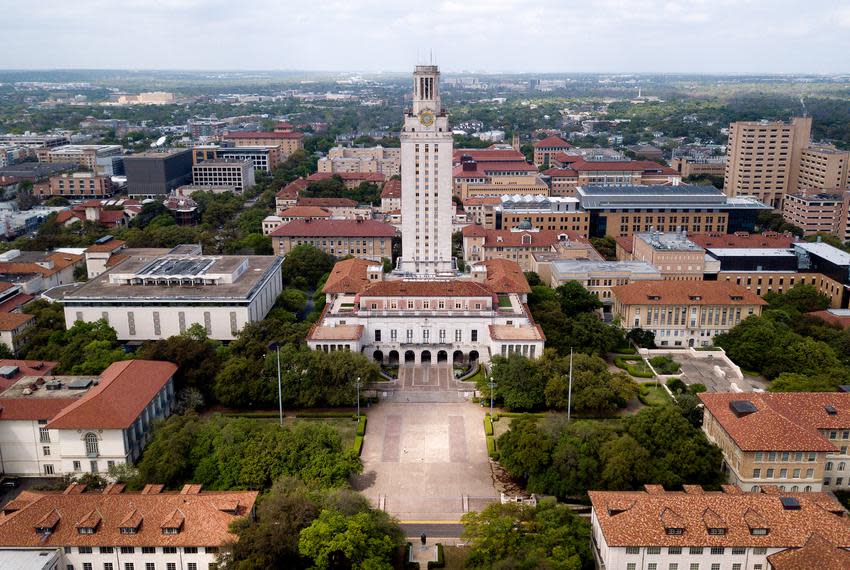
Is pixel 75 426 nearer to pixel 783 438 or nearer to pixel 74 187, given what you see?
pixel 783 438

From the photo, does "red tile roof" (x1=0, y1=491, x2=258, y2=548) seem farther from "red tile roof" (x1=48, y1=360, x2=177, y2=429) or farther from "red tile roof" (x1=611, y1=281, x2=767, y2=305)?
"red tile roof" (x1=611, y1=281, x2=767, y2=305)

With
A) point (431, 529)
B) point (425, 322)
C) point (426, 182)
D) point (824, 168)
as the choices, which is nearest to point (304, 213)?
point (426, 182)

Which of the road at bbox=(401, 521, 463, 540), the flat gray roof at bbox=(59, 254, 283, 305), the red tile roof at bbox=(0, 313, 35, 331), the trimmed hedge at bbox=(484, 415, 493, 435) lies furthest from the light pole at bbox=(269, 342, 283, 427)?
the red tile roof at bbox=(0, 313, 35, 331)

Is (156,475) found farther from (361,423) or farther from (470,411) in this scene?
(470,411)

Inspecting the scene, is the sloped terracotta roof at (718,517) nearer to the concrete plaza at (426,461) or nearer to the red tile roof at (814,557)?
the red tile roof at (814,557)

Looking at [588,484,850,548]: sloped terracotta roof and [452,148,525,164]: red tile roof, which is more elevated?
[452,148,525,164]: red tile roof

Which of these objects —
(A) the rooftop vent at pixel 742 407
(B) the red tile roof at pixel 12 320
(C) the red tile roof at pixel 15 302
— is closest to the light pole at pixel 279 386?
(B) the red tile roof at pixel 12 320
